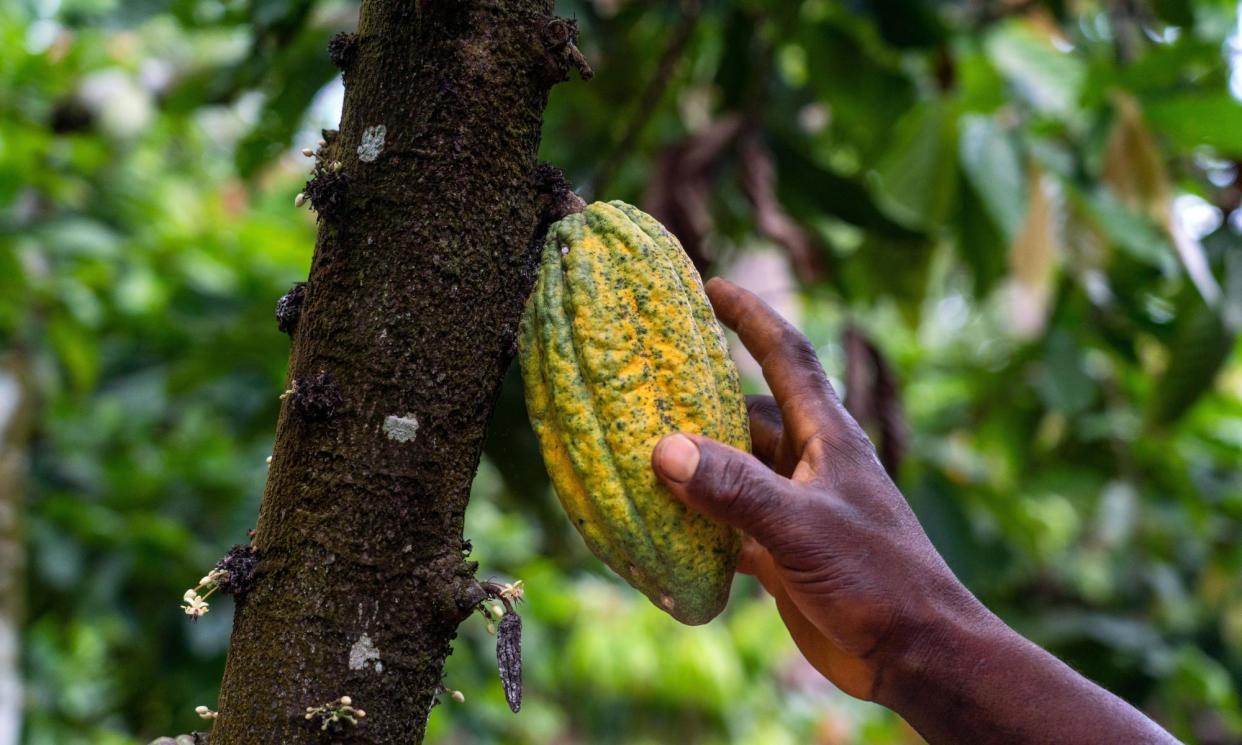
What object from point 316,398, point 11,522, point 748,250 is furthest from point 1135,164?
point 11,522

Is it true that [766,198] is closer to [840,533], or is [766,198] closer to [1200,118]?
[1200,118]

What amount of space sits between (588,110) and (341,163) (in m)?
1.84

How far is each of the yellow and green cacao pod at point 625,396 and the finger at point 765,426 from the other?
190 mm

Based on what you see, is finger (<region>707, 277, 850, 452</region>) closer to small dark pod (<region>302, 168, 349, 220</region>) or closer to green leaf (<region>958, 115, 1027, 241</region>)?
small dark pod (<region>302, 168, 349, 220</region>)

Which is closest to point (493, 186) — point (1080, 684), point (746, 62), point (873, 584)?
point (873, 584)

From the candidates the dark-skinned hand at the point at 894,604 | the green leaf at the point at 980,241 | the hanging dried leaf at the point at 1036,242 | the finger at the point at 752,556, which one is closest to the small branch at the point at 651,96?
the green leaf at the point at 980,241

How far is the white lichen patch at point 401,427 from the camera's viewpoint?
83 centimetres

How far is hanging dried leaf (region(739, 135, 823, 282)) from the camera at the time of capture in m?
2.32

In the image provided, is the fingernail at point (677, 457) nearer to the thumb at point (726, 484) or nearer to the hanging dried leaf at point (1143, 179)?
the thumb at point (726, 484)

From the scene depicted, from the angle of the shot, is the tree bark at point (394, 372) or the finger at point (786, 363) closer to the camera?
the tree bark at point (394, 372)

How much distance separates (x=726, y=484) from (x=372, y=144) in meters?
0.42

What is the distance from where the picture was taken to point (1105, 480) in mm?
3076

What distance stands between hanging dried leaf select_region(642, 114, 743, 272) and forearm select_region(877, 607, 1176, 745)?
1.28m

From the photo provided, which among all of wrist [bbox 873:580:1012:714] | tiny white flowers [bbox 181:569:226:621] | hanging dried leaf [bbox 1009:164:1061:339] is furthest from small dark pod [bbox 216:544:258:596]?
hanging dried leaf [bbox 1009:164:1061:339]
